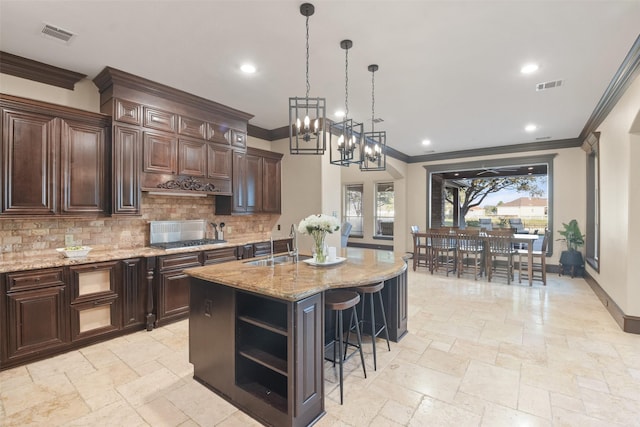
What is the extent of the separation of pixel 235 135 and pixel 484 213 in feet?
26.9

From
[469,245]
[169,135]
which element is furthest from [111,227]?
→ [469,245]

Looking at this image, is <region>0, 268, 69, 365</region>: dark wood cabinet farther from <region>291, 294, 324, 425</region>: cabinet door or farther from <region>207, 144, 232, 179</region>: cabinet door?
<region>291, 294, 324, 425</region>: cabinet door

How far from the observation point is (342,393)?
85.5 inches

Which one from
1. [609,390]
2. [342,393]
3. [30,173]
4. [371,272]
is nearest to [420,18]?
[371,272]

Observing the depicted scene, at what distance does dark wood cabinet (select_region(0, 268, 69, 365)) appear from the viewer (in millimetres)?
2590

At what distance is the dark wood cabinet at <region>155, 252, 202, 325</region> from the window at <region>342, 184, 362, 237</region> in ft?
22.8

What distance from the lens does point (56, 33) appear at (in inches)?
101

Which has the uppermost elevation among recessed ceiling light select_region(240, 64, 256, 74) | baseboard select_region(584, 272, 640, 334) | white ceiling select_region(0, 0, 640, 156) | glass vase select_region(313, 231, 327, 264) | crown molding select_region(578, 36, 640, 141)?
recessed ceiling light select_region(240, 64, 256, 74)

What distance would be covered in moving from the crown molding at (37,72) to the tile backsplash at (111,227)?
4.71ft

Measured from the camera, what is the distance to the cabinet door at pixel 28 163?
2.75m

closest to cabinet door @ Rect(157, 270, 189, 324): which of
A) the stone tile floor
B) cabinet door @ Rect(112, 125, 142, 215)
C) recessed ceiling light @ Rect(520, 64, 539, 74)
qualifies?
the stone tile floor

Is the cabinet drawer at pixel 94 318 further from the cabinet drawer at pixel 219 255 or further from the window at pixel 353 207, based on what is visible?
the window at pixel 353 207

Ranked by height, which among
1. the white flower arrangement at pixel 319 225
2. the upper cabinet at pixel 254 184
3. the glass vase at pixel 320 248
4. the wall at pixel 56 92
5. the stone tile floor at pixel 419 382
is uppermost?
the wall at pixel 56 92

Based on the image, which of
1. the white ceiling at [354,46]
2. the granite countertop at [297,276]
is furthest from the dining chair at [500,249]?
the granite countertop at [297,276]
